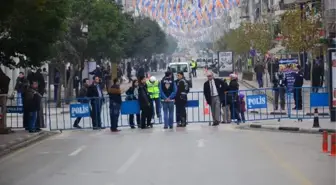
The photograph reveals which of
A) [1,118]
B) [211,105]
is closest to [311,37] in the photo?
[211,105]

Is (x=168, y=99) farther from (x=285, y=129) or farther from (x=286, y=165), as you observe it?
(x=286, y=165)

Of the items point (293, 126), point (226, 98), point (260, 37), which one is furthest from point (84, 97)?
Answer: point (260, 37)

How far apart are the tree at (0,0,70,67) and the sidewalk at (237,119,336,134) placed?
6.91 metres

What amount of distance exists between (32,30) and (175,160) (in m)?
7.18

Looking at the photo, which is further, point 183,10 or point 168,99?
point 183,10

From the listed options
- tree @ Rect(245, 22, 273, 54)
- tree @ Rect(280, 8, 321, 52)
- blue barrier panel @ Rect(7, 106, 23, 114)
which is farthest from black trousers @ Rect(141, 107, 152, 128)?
tree @ Rect(245, 22, 273, 54)

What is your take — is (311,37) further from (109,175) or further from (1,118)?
(109,175)

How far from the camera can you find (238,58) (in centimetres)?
10012

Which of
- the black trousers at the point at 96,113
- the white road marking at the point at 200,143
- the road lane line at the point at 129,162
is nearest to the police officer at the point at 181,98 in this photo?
the black trousers at the point at 96,113

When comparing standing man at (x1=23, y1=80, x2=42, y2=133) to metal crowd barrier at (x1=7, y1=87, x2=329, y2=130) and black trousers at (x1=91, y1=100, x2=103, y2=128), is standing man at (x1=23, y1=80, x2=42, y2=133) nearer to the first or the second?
metal crowd barrier at (x1=7, y1=87, x2=329, y2=130)

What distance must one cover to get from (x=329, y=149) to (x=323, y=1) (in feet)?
83.4

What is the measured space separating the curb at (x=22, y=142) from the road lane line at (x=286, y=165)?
6317 millimetres

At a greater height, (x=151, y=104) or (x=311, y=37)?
(x=311, y=37)

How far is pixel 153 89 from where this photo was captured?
26359 millimetres
